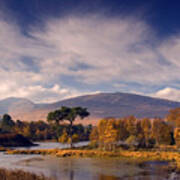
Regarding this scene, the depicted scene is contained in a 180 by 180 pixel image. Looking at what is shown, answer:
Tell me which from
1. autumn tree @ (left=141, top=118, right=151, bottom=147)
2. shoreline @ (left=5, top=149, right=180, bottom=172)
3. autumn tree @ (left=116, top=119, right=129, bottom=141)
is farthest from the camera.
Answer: autumn tree @ (left=116, top=119, right=129, bottom=141)

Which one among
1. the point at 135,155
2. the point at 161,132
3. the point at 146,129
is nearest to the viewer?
the point at 135,155

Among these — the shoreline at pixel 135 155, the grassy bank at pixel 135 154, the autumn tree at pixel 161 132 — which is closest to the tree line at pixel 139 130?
the autumn tree at pixel 161 132

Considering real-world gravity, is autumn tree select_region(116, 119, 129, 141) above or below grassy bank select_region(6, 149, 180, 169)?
above

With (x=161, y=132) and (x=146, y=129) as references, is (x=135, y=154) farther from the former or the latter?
(x=146, y=129)

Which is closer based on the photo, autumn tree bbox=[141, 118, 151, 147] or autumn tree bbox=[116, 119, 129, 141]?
autumn tree bbox=[141, 118, 151, 147]

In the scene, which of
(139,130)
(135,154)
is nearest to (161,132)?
(139,130)

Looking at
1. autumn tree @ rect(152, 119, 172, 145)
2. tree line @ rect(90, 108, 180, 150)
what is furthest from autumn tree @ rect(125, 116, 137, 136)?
autumn tree @ rect(152, 119, 172, 145)

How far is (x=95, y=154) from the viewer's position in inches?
3093

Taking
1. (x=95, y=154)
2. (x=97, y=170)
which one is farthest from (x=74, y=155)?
(x=97, y=170)

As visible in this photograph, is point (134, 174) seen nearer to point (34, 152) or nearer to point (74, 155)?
point (74, 155)

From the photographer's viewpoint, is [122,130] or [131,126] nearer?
[131,126]

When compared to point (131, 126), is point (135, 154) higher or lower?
lower

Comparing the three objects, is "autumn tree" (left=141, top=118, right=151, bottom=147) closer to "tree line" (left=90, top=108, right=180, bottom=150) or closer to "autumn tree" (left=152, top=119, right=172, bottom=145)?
"tree line" (left=90, top=108, right=180, bottom=150)

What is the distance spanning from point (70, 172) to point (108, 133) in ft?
153
